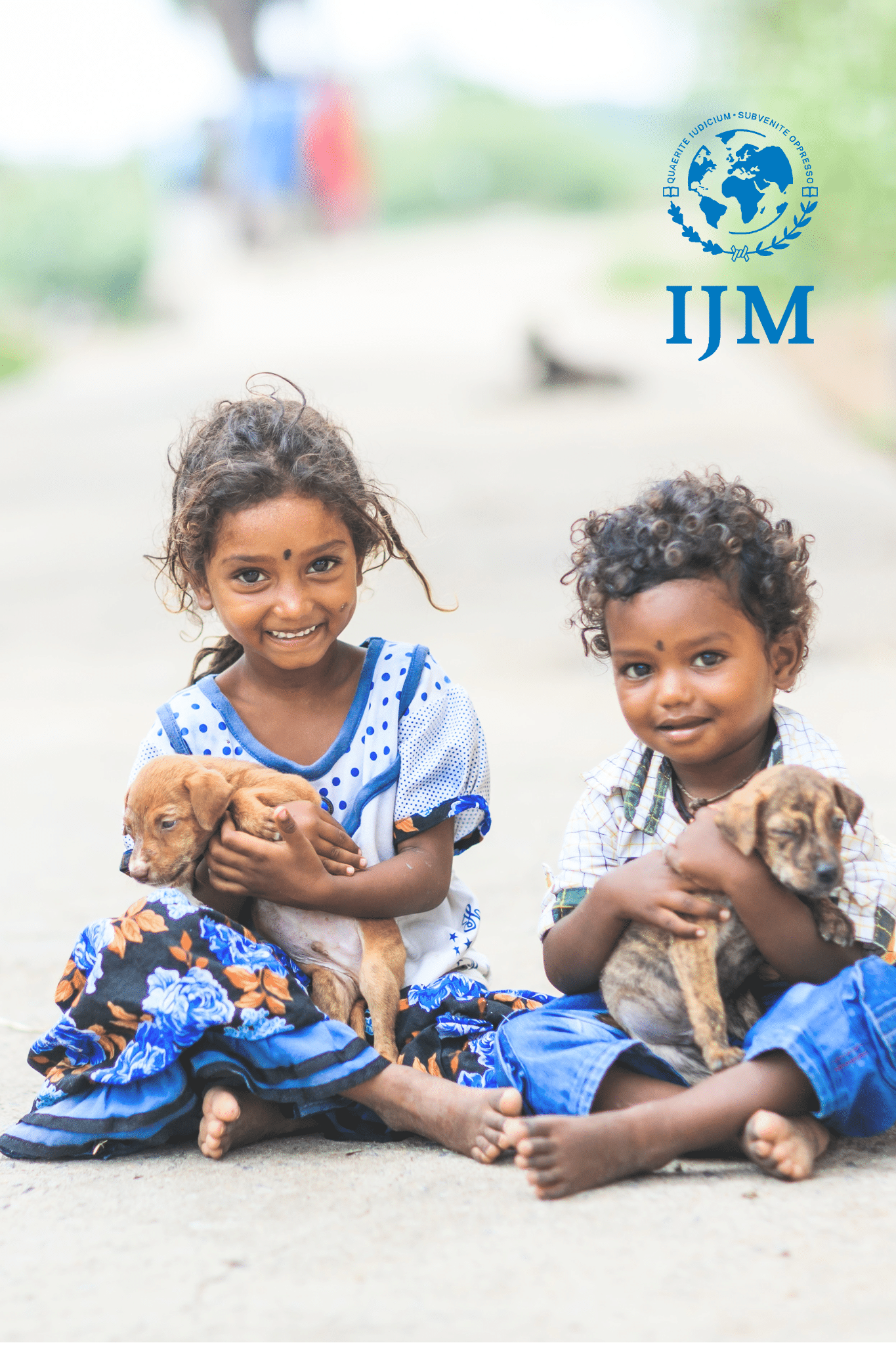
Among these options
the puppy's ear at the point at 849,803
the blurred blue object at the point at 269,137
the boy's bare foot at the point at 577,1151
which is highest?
the blurred blue object at the point at 269,137

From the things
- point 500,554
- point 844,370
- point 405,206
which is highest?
point 405,206

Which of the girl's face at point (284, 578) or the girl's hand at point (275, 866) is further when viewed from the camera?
the girl's face at point (284, 578)

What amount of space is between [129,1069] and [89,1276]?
62cm

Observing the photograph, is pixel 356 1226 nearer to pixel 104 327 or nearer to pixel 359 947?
pixel 359 947

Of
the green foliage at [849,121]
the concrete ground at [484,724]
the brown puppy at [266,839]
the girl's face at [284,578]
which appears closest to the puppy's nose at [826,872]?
the concrete ground at [484,724]

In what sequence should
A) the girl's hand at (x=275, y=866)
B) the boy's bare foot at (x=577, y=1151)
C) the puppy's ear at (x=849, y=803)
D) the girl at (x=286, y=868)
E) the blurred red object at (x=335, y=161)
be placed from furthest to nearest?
the blurred red object at (x=335, y=161), the girl's hand at (x=275, y=866), the girl at (x=286, y=868), the puppy's ear at (x=849, y=803), the boy's bare foot at (x=577, y=1151)

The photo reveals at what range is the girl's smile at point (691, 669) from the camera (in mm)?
2977

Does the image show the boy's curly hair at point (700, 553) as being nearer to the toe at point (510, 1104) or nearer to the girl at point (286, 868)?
the girl at point (286, 868)

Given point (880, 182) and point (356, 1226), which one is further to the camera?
point (880, 182)

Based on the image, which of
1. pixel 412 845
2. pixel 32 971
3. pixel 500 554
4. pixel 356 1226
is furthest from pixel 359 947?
pixel 500 554

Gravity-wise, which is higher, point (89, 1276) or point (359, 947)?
point (359, 947)

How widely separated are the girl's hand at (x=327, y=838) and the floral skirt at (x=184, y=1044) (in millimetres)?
231

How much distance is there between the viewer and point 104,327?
1310 inches

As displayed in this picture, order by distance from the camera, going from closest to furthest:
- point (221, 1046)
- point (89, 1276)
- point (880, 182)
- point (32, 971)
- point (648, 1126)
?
point (89, 1276)
point (648, 1126)
point (221, 1046)
point (32, 971)
point (880, 182)
